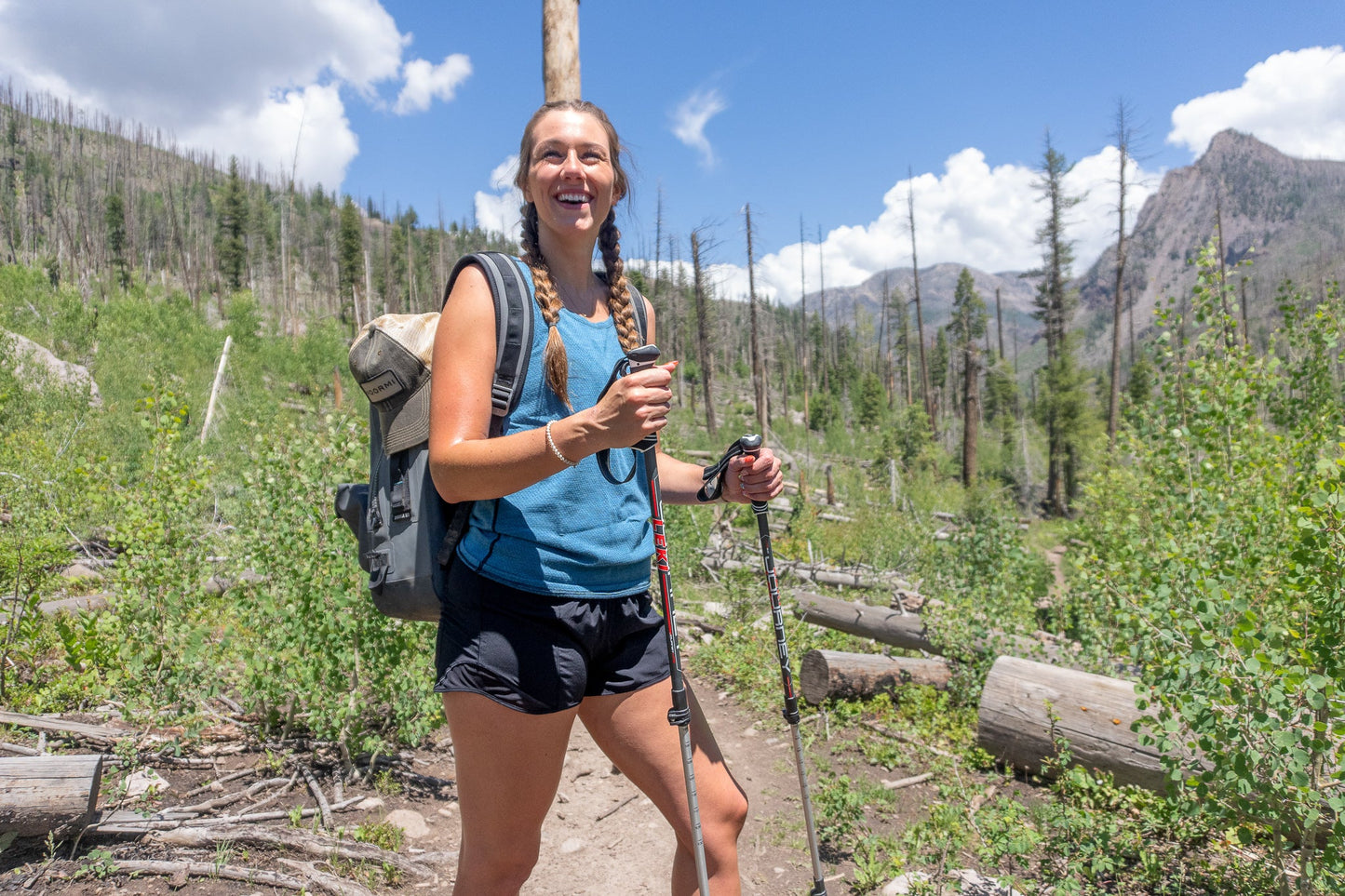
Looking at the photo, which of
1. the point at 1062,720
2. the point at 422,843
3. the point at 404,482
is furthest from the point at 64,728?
the point at 1062,720

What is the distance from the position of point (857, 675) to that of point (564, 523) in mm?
4477

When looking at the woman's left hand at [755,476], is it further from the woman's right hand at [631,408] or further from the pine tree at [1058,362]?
the pine tree at [1058,362]

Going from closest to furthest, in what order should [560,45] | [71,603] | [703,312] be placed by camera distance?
1. [560,45]
2. [71,603]
3. [703,312]

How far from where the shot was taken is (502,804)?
1.43 meters

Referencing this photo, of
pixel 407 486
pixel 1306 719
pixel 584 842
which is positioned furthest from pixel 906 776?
pixel 407 486

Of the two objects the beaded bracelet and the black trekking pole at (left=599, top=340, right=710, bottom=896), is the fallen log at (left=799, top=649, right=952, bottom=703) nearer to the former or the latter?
the black trekking pole at (left=599, top=340, right=710, bottom=896)

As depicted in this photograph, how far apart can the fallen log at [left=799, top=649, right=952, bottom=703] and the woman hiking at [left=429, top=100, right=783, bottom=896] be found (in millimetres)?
3889

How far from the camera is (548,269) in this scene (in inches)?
63.9

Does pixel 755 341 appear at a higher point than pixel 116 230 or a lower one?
lower

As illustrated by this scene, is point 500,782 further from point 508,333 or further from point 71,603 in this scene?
point 71,603

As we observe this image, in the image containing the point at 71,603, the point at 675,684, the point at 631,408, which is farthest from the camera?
the point at 71,603

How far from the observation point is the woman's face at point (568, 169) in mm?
1580

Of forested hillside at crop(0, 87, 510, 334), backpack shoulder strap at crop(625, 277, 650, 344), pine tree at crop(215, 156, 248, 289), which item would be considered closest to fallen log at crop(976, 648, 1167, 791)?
backpack shoulder strap at crop(625, 277, 650, 344)

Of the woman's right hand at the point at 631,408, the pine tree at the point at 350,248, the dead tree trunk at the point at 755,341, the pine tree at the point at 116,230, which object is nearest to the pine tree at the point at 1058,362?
the dead tree trunk at the point at 755,341
